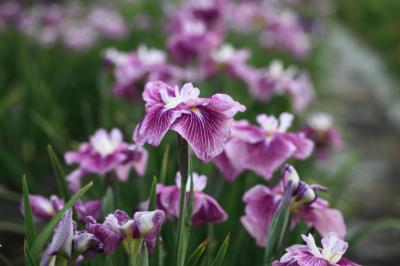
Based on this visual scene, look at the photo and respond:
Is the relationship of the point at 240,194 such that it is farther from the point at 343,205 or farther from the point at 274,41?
the point at 274,41

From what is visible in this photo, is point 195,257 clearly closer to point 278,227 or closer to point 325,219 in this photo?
point 278,227

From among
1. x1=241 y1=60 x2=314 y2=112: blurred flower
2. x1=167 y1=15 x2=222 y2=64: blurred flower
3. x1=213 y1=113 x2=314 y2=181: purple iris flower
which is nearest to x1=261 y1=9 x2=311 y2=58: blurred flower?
x1=241 y1=60 x2=314 y2=112: blurred flower

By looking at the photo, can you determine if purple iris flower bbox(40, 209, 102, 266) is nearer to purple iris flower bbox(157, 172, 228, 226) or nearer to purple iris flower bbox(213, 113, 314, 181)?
purple iris flower bbox(157, 172, 228, 226)

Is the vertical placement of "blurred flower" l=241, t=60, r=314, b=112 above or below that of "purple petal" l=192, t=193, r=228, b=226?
above

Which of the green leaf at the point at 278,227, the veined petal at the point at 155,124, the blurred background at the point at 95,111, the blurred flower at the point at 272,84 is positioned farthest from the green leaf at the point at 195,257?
the blurred flower at the point at 272,84

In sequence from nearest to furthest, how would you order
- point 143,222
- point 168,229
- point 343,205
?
1. point 143,222
2. point 168,229
3. point 343,205

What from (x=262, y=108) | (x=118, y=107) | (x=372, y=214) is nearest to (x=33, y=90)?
(x=118, y=107)
